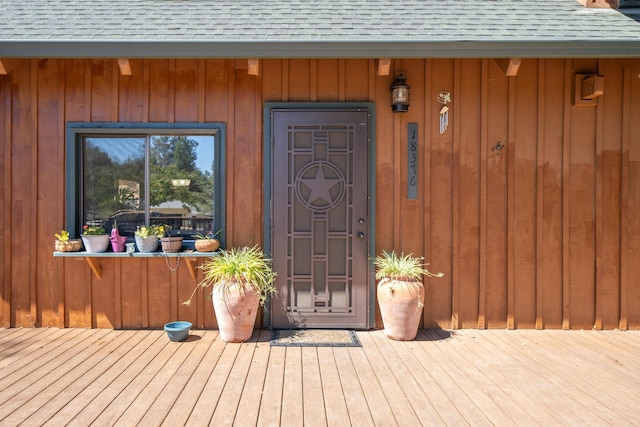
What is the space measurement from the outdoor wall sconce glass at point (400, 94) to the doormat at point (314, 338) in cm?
211

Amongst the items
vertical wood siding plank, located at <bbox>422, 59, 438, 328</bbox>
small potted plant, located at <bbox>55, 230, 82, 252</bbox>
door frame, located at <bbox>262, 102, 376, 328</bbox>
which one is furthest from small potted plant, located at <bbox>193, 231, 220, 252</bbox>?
vertical wood siding plank, located at <bbox>422, 59, 438, 328</bbox>

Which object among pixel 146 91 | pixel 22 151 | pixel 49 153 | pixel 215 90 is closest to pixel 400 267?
pixel 215 90

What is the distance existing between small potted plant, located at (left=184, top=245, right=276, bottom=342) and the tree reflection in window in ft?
1.96

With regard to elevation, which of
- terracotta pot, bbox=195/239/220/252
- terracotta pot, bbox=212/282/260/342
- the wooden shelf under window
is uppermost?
terracotta pot, bbox=195/239/220/252

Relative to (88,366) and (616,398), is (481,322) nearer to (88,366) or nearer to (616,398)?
(616,398)

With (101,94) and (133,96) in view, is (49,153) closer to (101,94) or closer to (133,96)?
(101,94)

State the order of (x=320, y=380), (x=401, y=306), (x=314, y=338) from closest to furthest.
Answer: (x=320, y=380)
(x=401, y=306)
(x=314, y=338)


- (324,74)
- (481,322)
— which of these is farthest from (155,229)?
(481,322)

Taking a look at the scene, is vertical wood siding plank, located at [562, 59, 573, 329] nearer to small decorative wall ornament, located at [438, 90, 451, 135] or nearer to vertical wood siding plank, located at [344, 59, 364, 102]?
small decorative wall ornament, located at [438, 90, 451, 135]

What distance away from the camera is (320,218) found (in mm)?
3754

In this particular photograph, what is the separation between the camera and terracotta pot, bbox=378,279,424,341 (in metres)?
3.41

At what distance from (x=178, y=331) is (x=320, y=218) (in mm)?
1578

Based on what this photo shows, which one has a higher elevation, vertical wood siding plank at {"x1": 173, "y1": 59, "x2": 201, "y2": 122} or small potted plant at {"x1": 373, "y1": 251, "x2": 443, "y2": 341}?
vertical wood siding plank at {"x1": 173, "y1": 59, "x2": 201, "y2": 122}

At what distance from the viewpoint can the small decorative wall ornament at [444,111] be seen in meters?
3.77
